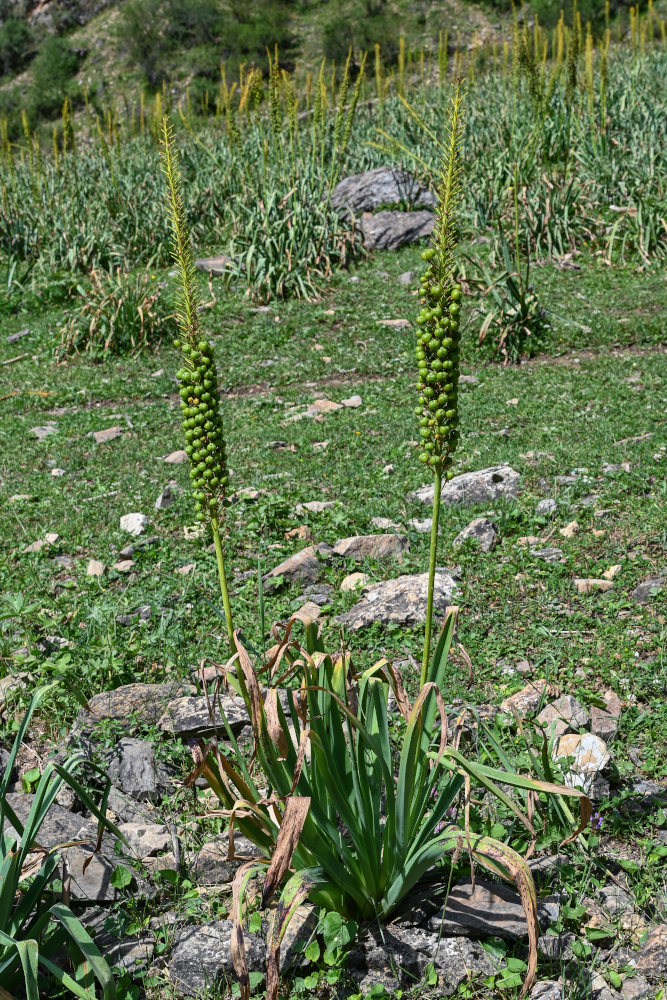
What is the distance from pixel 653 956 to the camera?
7.43 feet

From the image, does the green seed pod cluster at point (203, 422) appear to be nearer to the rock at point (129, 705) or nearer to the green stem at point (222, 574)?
the green stem at point (222, 574)

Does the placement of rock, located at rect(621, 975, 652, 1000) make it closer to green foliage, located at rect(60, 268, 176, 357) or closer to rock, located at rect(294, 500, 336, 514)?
rock, located at rect(294, 500, 336, 514)

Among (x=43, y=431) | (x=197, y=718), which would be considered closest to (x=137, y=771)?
(x=197, y=718)

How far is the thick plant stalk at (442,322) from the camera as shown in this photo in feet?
6.09

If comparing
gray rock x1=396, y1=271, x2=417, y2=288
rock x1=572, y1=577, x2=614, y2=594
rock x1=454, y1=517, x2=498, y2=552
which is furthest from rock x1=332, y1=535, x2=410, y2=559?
gray rock x1=396, y1=271, x2=417, y2=288

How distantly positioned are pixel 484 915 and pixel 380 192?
10835mm

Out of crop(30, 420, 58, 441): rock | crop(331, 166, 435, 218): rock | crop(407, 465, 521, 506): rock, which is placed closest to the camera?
crop(407, 465, 521, 506): rock

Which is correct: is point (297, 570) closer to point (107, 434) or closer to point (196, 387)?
point (196, 387)

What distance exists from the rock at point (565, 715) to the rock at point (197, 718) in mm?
1199

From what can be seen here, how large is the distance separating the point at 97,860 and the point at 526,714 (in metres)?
1.69

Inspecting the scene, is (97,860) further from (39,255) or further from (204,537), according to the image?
(39,255)

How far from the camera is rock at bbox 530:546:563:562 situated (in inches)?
165

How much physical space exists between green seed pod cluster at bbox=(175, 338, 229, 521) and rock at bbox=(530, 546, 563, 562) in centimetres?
247

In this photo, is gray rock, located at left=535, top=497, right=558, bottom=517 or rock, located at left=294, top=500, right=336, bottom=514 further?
rock, located at left=294, top=500, right=336, bottom=514
